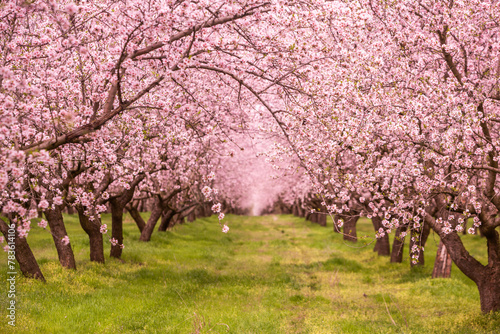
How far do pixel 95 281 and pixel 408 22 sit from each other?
12505mm

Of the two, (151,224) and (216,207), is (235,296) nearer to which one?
(216,207)

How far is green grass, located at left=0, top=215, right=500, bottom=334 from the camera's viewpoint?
10.3 metres

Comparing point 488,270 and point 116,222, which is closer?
point 488,270

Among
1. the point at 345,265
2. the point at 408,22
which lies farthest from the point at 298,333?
the point at 345,265

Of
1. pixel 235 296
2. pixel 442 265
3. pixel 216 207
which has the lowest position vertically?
pixel 235 296

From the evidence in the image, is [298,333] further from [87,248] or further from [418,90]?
[87,248]

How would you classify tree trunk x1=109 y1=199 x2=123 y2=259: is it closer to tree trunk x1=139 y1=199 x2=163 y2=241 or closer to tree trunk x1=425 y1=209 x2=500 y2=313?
tree trunk x1=139 y1=199 x2=163 y2=241

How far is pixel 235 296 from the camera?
1397 cm

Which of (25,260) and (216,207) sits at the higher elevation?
(216,207)

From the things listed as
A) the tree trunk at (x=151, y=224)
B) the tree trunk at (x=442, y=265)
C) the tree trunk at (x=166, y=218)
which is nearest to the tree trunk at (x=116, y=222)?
the tree trunk at (x=151, y=224)

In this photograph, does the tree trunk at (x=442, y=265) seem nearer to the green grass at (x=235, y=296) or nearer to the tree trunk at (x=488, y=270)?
the green grass at (x=235, y=296)

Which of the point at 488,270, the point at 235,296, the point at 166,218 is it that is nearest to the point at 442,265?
the point at 488,270

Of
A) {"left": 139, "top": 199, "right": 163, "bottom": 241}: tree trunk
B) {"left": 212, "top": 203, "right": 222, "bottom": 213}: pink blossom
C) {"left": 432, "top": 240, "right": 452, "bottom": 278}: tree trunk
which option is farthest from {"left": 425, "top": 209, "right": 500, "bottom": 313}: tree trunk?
{"left": 139, "top": 199, "right": 163, "bottom": 241}: tree trunk

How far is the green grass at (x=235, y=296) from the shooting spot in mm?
10258
